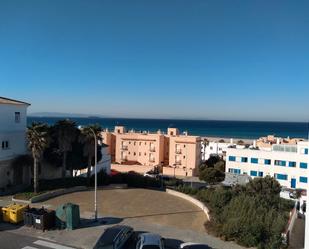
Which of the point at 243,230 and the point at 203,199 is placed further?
the point at 203,199

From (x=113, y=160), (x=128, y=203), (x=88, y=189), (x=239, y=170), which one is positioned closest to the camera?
(x=128, y=203)

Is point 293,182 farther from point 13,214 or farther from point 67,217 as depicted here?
point 13,214

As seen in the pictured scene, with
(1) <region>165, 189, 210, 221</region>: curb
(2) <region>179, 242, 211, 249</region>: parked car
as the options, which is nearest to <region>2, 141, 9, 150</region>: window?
(1) <region>165, 189, 210, 221</region>: curb

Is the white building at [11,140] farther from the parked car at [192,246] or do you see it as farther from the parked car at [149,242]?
the parked car at [192,246]

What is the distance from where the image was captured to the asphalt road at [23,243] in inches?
727

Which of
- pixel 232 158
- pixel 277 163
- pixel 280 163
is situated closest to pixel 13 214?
pixel 232 158

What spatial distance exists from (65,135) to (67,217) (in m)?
14.3

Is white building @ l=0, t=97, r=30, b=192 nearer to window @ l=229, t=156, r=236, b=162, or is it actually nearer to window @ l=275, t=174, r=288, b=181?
window @ l=229, t=156, r=236, b=162

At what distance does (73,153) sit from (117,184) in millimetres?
6084

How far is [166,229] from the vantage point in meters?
21.9

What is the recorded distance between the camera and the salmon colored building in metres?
80.1

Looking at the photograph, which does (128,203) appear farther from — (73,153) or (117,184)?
(73,153)

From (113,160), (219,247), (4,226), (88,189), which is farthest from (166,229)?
(113,160)

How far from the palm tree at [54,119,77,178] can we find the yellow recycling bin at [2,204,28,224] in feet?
39.8
